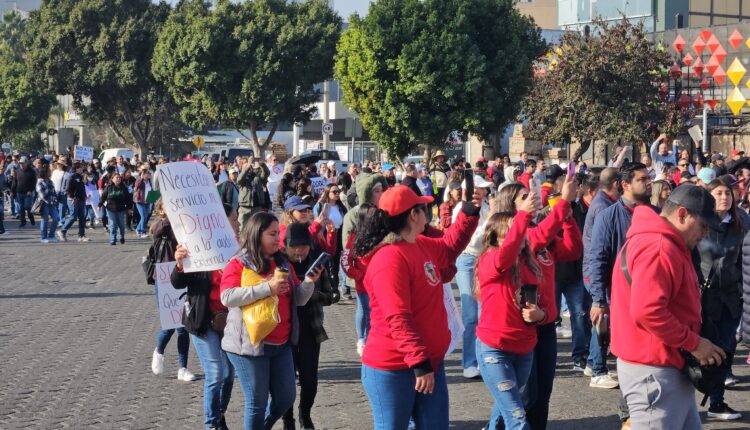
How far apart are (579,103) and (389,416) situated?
2554 centimetres

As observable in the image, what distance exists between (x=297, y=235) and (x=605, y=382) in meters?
3.34

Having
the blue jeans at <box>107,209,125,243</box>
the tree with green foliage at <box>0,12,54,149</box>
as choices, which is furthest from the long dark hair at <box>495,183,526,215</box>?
the tree with green foliage at <box>0,12,54,149</box>

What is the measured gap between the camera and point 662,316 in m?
4.60

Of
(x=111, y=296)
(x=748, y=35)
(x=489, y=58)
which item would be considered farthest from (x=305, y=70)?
(x=111, y=296)

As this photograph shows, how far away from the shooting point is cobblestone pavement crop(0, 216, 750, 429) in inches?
308

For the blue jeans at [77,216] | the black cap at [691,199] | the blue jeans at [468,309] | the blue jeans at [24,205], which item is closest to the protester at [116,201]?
the blue jeans at [77,216]

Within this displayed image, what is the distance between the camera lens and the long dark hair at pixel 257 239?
6.12m

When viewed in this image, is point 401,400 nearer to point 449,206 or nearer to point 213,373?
point 213,373

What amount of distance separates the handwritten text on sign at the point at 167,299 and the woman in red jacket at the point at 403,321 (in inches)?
132

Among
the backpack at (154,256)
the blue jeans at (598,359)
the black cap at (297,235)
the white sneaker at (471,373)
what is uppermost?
the black cap at (297,235)

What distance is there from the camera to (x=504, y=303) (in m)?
6.11

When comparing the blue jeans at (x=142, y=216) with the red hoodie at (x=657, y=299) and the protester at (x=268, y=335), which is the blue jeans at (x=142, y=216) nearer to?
the protester at (x=268, y=335)

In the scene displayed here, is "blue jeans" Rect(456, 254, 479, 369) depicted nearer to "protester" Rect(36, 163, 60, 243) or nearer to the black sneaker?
the black sneaker

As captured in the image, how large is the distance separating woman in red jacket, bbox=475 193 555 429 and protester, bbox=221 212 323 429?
102cm
